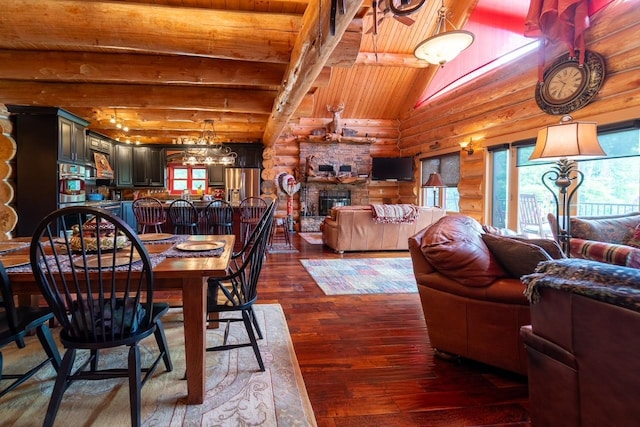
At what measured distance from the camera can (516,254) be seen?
193 cm

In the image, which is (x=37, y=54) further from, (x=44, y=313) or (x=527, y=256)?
(x=527, y=256)

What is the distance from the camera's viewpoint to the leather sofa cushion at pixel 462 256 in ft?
6.50

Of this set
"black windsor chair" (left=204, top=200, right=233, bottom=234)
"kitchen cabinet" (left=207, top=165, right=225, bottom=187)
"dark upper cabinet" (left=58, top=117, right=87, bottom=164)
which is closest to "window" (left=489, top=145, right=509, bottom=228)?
"black windsor chair" (left=204, top=200, right=233, bottom=234)

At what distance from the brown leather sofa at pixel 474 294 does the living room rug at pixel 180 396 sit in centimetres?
98

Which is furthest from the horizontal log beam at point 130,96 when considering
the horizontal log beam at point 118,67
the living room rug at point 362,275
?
the living room rug at point 362,275

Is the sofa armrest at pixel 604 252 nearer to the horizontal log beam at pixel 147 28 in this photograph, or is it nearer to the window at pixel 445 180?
the horizontal log beam at pixel 147 28

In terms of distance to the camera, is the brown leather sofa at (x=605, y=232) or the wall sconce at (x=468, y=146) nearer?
the brown leather sofa at (x=605, y=232)

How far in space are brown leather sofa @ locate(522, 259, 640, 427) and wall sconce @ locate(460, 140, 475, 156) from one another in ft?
18.7

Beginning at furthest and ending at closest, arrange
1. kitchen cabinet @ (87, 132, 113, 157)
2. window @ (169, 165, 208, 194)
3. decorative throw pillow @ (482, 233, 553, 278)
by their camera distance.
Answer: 1. window @ (169, 165, 208, 194)
2. kitchen cabinet @ (87, 132, 113, 157)
3. decorative throw pillow @ (482, 233, 553, 278)

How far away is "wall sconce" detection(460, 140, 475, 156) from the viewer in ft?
21.3

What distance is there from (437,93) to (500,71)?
228cm

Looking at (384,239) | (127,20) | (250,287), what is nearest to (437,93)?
(384,239)

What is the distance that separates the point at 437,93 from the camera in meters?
7.82

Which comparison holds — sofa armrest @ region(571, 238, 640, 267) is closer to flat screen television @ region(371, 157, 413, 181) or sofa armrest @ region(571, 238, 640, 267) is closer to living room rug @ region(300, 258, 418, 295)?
living room rug @ region(300, 258, 418, 295)
